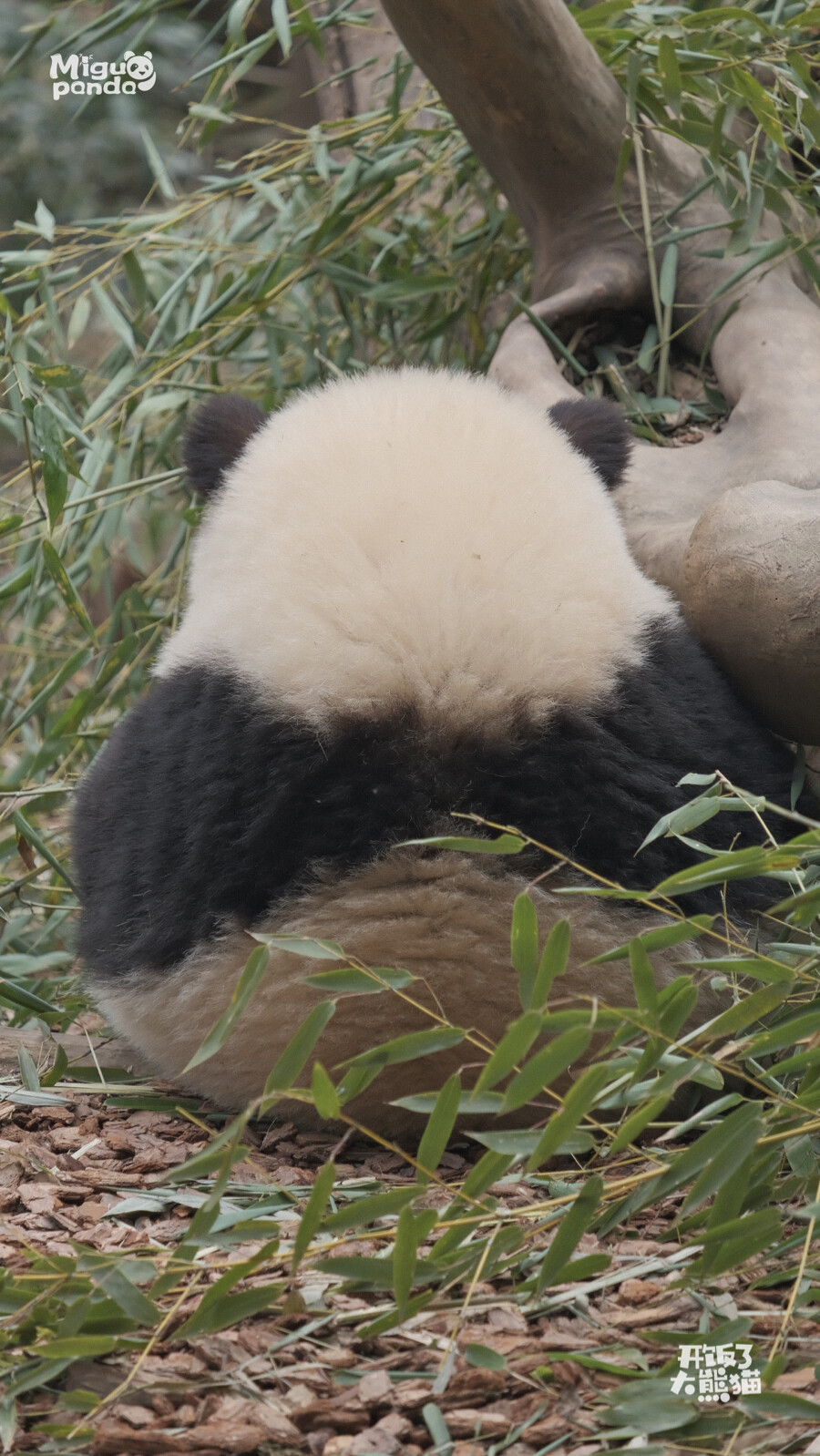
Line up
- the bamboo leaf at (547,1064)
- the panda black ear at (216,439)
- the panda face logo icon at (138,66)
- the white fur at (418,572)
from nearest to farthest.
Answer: the bamboo leaf at (547,1064), the white fur at (418,572), the panda black ear at (216,439), the panda face logo icon at (138,66)

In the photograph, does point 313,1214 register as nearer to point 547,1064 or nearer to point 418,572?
point 547,1064

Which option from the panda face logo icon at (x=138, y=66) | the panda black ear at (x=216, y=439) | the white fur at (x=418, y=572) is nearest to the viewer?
the white fur at (x=418, y=572)

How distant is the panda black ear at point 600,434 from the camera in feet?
4.44

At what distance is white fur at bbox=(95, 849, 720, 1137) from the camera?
1.06 meters

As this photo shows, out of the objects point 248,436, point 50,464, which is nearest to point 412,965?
point 248,436

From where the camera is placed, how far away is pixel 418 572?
1.06 metres

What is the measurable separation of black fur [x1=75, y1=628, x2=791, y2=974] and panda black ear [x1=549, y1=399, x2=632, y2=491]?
0.26 metres

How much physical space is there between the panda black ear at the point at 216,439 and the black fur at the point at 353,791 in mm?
261

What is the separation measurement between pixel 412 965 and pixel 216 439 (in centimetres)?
60

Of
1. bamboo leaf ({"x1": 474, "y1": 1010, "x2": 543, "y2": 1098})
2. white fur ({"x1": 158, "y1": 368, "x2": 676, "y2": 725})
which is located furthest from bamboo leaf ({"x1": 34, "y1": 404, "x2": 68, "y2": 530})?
bamboo leaf ({"x1": 474, "y1": 1010, "x2": 543, "y2": 1098})

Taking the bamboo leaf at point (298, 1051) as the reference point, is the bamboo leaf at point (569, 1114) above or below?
below

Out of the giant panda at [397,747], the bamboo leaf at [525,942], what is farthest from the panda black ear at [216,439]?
the bamboo leaf at [525,942]

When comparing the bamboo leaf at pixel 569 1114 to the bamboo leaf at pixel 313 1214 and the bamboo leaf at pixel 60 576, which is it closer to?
the bamboo leaf at pixel 313 1214

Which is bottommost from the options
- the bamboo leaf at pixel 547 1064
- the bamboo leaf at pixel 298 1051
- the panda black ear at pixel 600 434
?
the bamboo leaf at pixel 547 1064
